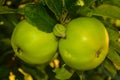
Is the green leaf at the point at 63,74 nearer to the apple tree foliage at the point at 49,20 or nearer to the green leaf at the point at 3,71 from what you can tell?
the apple tree foliage at the point at 49,20

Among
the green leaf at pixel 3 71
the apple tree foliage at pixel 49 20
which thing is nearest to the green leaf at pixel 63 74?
the apple tree foliage at pixel 49 20

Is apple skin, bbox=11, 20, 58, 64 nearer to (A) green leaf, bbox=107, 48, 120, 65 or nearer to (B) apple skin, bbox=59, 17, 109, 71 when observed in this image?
(B) apple skin, bbox=59, 17, 109, 71

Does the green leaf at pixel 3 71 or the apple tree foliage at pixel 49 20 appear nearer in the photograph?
the apple tree foliage at pixel 49 20

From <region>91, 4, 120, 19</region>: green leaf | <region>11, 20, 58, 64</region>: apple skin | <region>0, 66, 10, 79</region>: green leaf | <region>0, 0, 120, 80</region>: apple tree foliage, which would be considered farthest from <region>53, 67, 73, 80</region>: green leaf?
<region>0, 66, 10, 79</region>: green leaf

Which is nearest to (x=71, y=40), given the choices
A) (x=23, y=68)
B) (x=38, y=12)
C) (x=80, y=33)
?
(x=80, y=33)

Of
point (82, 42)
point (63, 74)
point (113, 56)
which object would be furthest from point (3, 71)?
point (82, 42)

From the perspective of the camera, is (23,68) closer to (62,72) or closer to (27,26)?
(62,72)
